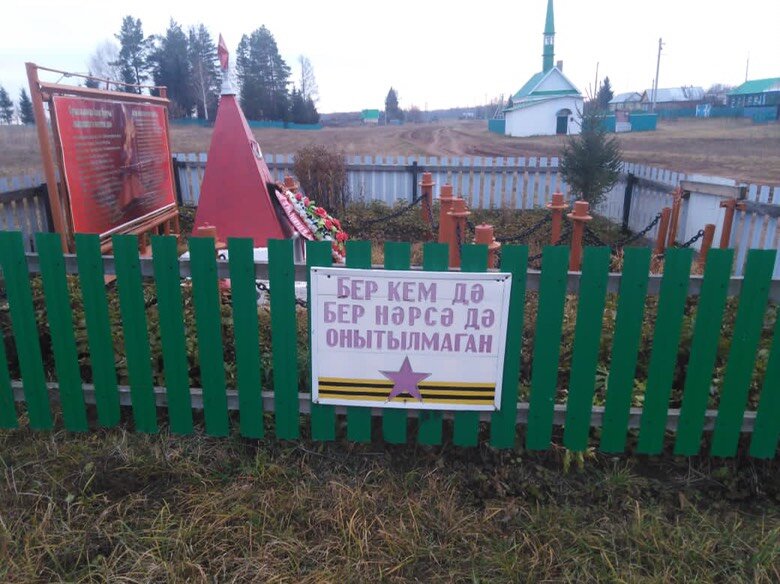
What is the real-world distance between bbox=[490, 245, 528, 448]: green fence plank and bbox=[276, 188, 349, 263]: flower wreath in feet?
10.1

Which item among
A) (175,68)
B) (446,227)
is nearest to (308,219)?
(446,227)

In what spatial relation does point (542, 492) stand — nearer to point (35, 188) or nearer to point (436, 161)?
point (35, 188)

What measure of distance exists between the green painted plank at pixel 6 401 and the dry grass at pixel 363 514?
0.44ft

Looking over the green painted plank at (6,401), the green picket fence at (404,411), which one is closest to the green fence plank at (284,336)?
the green picket fence at (404,411)

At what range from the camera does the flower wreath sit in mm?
5875

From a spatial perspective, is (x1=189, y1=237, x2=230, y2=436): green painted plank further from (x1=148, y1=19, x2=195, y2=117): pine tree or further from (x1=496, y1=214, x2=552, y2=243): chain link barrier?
(x1=148, y1=19, x2=195, y2=117): pine tree

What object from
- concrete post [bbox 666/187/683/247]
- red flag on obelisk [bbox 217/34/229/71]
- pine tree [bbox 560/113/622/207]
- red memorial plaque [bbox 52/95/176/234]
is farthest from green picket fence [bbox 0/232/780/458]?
pine tree [bbox 560/113/622/207]

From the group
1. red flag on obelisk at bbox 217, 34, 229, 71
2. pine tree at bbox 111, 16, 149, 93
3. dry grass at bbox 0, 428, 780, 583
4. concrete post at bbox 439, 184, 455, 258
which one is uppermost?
pine tree at bbox 111, 16, 149, 93

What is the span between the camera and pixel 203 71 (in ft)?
211

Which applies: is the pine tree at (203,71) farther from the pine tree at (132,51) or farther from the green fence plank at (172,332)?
the green fence plank at (172,332)

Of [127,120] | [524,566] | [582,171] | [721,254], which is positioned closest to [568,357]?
[721,254]

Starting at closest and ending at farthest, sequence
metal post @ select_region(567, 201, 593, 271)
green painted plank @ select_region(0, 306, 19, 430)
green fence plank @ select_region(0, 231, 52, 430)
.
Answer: green fence plank @ select_region(0, 231, 52, 430) < green painted plank @ select_region(0, 306, 19, 430) < metal post @ select_region(567, 201, 593, 271)

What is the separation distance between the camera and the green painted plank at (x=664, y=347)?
275cm

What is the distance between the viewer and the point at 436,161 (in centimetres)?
1227
